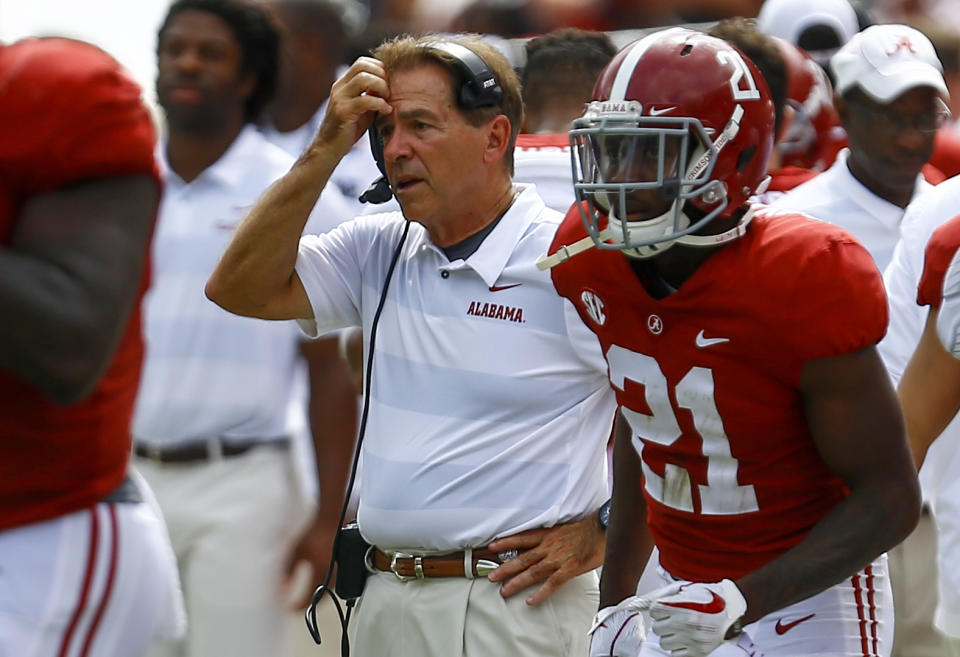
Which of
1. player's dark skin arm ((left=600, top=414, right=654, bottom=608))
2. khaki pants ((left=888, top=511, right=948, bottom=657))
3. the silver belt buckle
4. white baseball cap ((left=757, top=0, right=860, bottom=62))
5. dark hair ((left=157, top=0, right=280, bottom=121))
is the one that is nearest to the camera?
player's dark skin arm ((left=600, top=414, right=654, bottom=608))

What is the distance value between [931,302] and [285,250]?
4.55 ft

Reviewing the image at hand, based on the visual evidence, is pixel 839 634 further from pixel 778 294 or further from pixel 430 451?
→ pixel 430 451

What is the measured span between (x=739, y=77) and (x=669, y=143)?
20cm

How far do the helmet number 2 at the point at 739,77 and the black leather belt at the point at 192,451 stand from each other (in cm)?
208

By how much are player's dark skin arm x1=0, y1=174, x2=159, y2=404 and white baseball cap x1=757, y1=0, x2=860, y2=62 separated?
16.6 feet

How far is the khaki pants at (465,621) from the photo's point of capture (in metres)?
3.53

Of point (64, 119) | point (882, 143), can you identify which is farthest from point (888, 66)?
point (64, 119)

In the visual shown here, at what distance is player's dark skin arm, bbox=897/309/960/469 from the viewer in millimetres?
3582

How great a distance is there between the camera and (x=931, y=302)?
3498 millimetres

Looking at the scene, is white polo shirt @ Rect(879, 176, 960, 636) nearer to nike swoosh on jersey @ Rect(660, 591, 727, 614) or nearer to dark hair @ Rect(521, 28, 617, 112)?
dark hair @ Rect(521, 28, 617, 112)

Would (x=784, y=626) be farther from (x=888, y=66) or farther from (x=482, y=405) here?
(x=888, y=66)

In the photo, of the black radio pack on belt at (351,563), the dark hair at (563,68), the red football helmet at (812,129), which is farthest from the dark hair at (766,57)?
the black radio pack on belt at (351,563)

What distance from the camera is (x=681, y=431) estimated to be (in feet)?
9.96

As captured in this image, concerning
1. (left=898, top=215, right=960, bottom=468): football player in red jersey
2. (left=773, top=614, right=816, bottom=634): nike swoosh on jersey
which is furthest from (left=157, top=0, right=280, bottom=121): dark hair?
(left=773, top=614, right=816, bottom=634): nike swoosh on jersey
